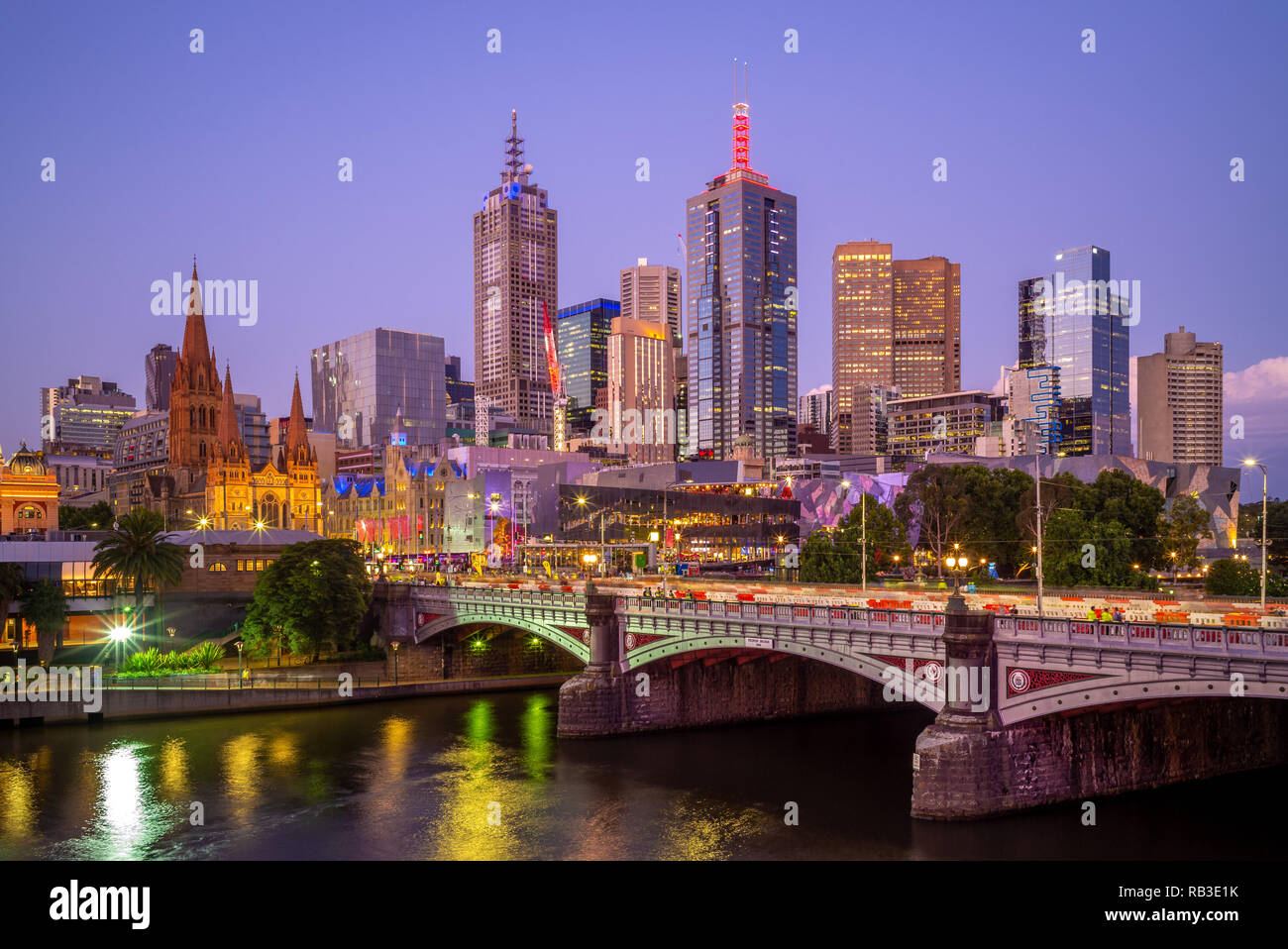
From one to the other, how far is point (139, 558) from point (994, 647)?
6410 centimetres

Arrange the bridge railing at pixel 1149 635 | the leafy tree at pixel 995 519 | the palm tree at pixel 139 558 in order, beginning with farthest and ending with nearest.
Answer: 1. the leafy tree at pixel 995 519
2. the palm tree at pixel 139 558
3. the bridge railing at pixel 1149 635

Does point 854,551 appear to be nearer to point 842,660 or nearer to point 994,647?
point 842,660

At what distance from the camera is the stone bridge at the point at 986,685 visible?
118 ft

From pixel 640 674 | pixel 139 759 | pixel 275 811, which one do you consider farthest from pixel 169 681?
pixel 640 674

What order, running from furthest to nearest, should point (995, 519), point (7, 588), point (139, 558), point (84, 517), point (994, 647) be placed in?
1. point (84, 517)
2. point (995, 519)
3. point (139, 558)
4. point (7, 588)
5. point (994, 647)

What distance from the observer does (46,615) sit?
75500 millimetres

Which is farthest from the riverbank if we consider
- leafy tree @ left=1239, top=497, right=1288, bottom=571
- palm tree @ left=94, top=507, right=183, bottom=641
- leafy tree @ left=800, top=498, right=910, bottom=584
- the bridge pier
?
leafy tree @ left=1239, top=497, right=1288, bottom=571

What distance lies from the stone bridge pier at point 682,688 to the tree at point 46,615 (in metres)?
40.4

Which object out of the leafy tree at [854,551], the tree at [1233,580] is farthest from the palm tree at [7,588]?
the tree at [1233,580]

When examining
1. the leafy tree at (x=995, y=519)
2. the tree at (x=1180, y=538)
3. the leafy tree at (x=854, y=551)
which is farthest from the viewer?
the leafy tree at (x=995, y=519)

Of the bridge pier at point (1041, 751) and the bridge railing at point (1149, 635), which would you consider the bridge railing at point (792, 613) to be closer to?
the bridge pier at point (1041, 751)

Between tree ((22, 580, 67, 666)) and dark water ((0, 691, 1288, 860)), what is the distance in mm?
14685

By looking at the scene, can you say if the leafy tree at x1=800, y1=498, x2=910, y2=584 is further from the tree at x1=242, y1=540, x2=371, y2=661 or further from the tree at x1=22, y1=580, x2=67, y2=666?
the tree at x1=22, y1=580, x2=67, y2=666

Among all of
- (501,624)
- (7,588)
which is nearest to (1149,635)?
(501,624)
